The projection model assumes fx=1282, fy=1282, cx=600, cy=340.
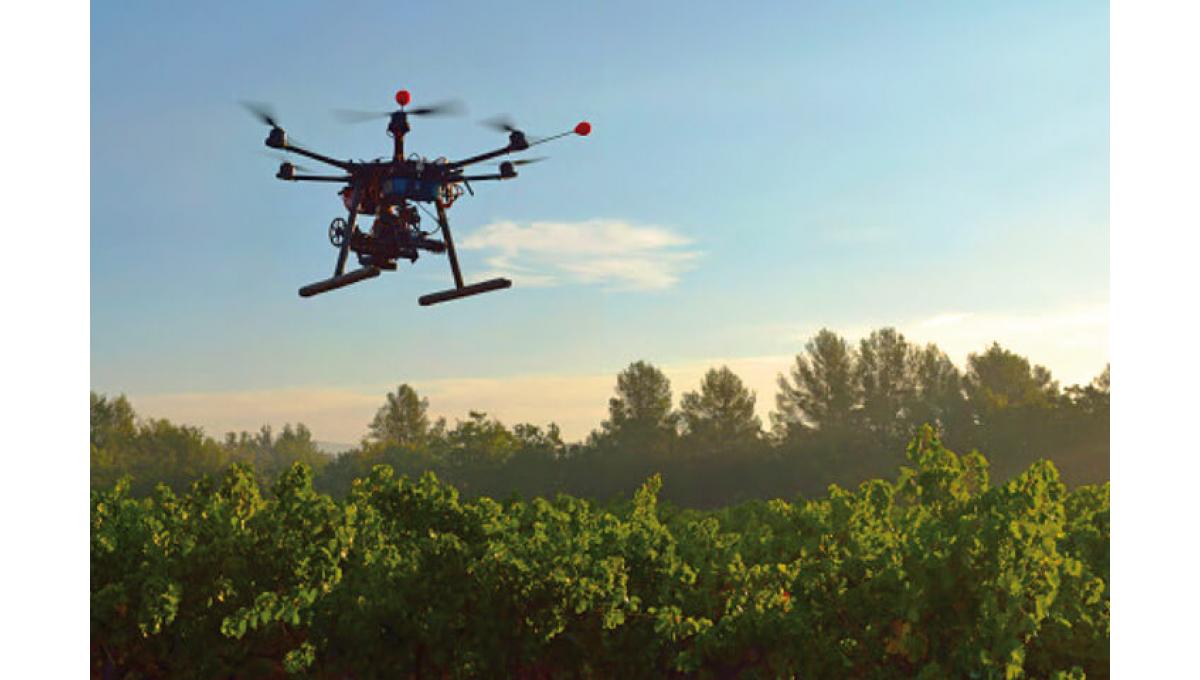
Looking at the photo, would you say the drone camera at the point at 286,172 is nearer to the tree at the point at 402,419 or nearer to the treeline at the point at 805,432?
the treeline at the point at 805,432

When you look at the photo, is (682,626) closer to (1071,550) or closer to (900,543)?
(900,543)

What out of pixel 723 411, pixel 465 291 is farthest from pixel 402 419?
pixel 465 291

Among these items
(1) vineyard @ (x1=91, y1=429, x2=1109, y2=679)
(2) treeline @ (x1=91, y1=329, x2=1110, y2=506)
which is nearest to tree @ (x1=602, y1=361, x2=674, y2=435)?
(2) treeline @ (x1=91, y1=329, x2=1110, y2=506)

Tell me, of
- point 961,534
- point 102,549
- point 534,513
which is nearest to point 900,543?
point 961,534
